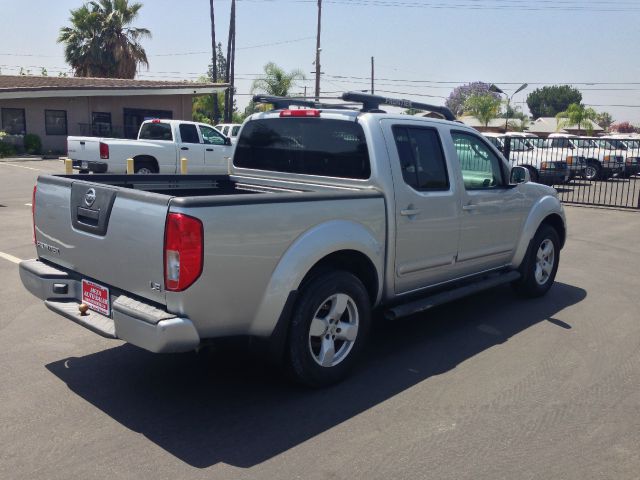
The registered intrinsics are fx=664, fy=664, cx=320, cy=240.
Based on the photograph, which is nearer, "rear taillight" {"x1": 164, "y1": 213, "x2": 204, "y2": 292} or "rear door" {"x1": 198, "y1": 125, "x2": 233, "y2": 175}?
"rear taillight" {"x1": 164, "y1": 213, "x2": 204, "y2": 292}

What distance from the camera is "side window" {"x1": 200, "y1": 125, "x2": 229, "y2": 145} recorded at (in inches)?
735

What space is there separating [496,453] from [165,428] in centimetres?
196

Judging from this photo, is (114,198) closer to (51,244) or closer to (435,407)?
(51,244)

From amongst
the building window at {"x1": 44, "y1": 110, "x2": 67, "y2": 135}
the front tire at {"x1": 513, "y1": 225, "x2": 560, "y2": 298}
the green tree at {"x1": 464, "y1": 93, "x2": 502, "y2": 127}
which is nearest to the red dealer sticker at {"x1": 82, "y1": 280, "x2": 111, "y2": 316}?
the front tire at {"x1": 513, "y1": 225, "x2": 560, "y2": 298}

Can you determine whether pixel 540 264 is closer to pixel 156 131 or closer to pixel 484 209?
pixel 484 209

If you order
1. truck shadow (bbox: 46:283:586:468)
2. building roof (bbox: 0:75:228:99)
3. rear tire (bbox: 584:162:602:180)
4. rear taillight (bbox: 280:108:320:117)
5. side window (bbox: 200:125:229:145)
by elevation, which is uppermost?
building roof (bbox: 0:75:228:99)

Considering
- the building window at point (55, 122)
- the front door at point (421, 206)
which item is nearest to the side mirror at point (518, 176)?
the front door at point (421, 206)

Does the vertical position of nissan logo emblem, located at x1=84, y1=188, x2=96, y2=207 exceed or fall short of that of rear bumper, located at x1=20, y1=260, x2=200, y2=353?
it exceeds it

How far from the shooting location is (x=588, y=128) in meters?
51.5

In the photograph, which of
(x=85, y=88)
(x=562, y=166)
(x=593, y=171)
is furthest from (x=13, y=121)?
(x=593, y=171)

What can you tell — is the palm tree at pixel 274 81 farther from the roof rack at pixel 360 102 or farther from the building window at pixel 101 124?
the roof rack at pixel 360 102

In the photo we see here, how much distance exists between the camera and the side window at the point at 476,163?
236 inches

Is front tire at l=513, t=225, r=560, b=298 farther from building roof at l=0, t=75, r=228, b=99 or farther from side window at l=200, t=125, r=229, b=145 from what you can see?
building roof at l=0, t=75, r=228, b=99

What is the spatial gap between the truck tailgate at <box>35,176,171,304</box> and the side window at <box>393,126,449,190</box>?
2172mm
